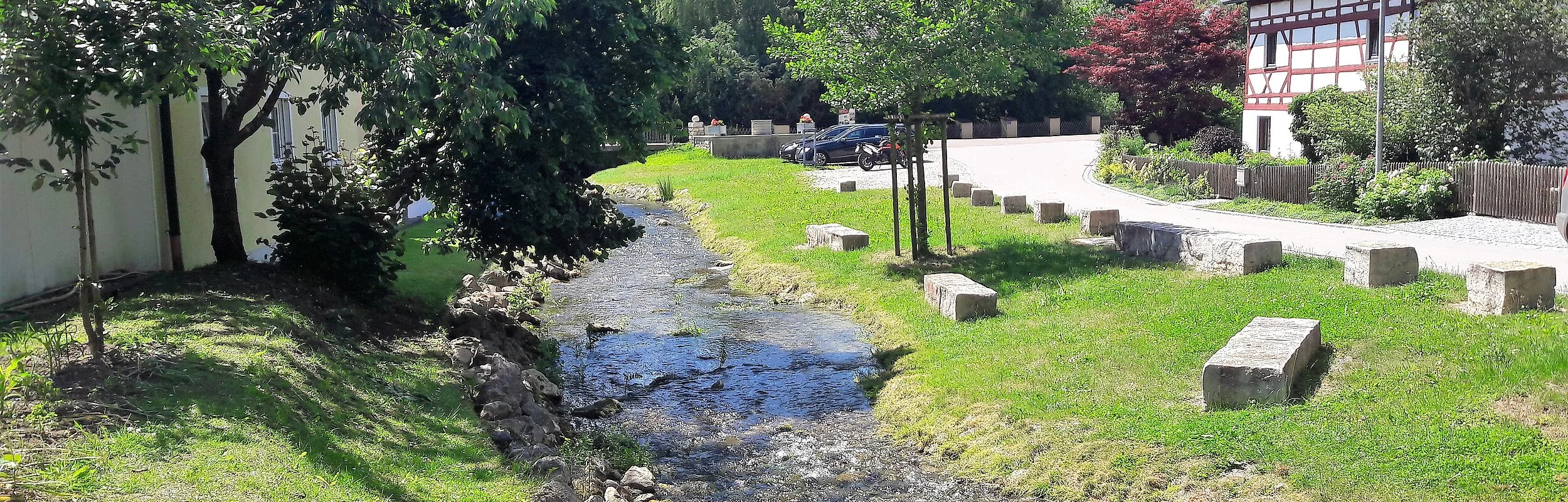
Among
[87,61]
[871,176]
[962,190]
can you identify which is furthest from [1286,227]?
[87,61]

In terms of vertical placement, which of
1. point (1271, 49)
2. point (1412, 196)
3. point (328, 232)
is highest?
point (1271, 49)

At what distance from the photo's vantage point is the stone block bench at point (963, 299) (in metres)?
13.4

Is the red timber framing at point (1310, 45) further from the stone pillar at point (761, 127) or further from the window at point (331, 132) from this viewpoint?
the window at point (331, 132)

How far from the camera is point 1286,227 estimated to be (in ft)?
61.6

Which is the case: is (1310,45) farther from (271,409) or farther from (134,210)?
(271,409)

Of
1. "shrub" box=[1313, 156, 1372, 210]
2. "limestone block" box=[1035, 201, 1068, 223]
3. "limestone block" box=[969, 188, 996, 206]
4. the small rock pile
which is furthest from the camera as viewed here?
"limestone block" box=[969, 188, 996, 206]

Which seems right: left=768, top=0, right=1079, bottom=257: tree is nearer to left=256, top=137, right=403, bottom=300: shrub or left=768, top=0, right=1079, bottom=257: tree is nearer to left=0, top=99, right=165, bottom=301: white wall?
left=256, top=137, right=403, bottom=300: shrub

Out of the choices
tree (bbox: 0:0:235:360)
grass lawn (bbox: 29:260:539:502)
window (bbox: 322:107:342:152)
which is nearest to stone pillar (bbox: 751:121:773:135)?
window (bbox: 322:107:342:152)

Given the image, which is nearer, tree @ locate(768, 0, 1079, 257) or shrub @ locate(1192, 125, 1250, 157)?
tree @ locate(768, 0, 1079, 257)

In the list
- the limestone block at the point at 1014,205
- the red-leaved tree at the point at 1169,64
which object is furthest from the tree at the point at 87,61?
the red-leaved tree at the point at 1169,64

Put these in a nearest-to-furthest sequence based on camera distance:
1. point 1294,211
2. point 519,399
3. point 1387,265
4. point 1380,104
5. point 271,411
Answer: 1. point 271,411
2. point 519,399
3. point 1387,265
4. point 1380,104
5. point 1294,211

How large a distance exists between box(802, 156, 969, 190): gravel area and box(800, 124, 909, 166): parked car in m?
0.75

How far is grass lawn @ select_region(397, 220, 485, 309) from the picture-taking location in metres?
14.8

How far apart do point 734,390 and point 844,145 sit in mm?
24646
